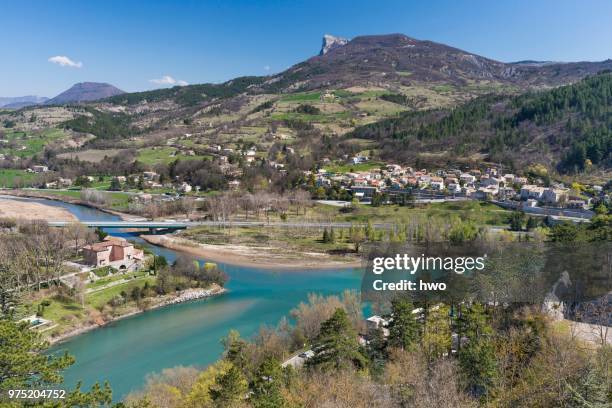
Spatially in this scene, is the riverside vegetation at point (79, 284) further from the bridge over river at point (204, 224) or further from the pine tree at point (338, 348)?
the pine tree at point (338, 348)

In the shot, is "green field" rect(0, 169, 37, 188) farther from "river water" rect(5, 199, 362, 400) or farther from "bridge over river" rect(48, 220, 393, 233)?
"river water" rect(5, 199, 362, 400)

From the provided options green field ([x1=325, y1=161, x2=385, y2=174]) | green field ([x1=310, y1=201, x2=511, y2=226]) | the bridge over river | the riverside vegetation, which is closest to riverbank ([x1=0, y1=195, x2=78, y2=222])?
the bridge over river

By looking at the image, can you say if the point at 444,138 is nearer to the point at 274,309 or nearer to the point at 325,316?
the point at 274,309

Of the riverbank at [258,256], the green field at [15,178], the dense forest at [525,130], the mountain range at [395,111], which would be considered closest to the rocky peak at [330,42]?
the mountain range at [395,111]

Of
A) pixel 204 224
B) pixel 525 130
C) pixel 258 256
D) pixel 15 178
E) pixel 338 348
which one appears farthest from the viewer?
pixel 15 178

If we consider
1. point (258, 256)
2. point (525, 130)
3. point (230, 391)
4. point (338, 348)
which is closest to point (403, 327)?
point (338, 348)

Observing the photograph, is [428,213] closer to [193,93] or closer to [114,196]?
[114,196]

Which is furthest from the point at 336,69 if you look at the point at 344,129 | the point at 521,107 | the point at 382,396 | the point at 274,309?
the point at 382,396

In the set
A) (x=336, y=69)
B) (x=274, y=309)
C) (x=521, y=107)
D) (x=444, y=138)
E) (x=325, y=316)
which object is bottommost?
(x=274, y=309)
